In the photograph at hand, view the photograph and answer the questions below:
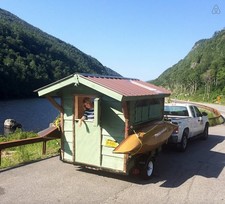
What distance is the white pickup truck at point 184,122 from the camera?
41.9 ft

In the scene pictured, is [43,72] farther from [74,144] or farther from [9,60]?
[74,144]

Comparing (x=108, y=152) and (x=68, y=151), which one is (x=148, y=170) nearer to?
(x=108, y=152)

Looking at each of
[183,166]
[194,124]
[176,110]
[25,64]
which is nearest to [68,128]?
[183,166]

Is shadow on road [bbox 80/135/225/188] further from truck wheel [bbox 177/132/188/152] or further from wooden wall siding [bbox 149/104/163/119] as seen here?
wooden wall siding [bbox 149/104/163/119]

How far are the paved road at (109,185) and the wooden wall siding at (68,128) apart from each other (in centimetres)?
52

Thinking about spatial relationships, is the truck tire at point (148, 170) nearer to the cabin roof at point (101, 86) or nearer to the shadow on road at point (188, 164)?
the shadow on road at point (188, 164)

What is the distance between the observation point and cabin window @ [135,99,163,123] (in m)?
9.21

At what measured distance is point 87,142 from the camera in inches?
364

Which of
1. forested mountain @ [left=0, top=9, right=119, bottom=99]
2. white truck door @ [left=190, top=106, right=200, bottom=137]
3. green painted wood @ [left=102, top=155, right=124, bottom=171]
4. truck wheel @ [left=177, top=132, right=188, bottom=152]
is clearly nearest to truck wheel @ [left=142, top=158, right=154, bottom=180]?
green painted wood @ [left=102, top=155, right=124, bottom=171]

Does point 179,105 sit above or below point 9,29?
below

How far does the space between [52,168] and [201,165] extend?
486 centimetres

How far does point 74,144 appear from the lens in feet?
31.0

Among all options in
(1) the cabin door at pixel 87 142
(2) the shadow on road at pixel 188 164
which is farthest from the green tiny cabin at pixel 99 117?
(2) the shadow on road at pixel 188 164

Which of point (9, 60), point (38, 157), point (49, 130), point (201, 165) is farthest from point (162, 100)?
point (9, 60)
